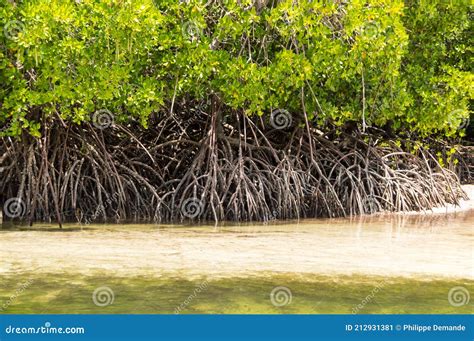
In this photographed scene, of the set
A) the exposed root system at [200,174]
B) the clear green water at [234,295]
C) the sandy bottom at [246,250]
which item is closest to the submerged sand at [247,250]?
the sandy bottom at [246,250]

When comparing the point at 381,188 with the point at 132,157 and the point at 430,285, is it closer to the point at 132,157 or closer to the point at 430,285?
the point at 132,157

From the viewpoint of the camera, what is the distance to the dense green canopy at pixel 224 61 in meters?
8.92

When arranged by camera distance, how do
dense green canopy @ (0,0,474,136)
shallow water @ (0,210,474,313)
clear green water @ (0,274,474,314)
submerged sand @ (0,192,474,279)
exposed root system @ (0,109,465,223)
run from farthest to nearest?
1. exposed root system @ (0,109,465,223)
2. dense green canopy @ (0,0,474,136)
3. submerged sand @ (0,192,474,279)
4. shallow water @ (0,210,474,313)
5. clear green water @ (0,274,474,314)

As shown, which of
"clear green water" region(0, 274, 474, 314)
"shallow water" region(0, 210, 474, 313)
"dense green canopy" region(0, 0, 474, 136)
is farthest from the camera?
"dense green canopy" region(0, 0, 474, 136)

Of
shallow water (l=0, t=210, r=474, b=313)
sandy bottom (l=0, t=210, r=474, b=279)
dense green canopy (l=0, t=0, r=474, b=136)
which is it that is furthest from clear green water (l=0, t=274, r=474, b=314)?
dense green canopy (l=0, t=0, r=474, b=136)

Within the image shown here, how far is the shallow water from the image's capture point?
18.2ft

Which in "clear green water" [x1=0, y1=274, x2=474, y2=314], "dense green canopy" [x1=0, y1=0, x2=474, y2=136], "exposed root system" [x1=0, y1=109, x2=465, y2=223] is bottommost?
"clear green water" [x1=0, y1=274, x2=474, y2=314]

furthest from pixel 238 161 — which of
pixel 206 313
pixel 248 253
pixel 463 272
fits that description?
pixel 206 313

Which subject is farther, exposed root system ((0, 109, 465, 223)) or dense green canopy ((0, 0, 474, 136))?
exposed root system ((0, 109, 465, 223))

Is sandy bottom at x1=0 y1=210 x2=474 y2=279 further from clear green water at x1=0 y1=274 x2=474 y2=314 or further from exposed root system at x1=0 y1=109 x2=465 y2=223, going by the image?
exposed root system at x1=0 y1=109 x2=465 y2=223

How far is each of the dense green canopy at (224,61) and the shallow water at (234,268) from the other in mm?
1363

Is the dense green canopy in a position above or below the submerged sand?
above

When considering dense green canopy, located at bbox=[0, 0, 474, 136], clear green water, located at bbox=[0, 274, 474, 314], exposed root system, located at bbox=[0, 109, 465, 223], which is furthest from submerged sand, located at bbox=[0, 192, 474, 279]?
dense green canopy, located at bbox=[0, 0, 474, 136]

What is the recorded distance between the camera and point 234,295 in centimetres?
577
